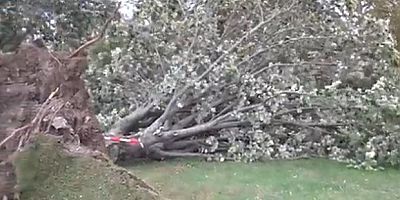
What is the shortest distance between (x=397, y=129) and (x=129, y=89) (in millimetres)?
3753

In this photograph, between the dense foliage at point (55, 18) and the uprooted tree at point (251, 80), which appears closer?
the uprooted tree at point (251, 80)

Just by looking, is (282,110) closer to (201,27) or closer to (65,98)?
(201,27)

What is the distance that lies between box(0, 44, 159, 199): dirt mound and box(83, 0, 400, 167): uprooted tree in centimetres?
347

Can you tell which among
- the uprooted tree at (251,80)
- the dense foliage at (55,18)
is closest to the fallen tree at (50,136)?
the uprooted tree at (251,80)

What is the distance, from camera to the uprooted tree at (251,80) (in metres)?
8.77

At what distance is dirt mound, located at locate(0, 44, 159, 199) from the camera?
4.41 metres

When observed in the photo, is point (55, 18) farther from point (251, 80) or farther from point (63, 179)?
point (63, 179)

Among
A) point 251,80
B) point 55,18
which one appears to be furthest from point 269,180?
point 55,18

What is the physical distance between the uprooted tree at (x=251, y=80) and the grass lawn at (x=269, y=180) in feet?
1.14

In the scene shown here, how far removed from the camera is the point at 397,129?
8492mm

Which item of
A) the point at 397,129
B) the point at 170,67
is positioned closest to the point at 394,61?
the point at 397,129

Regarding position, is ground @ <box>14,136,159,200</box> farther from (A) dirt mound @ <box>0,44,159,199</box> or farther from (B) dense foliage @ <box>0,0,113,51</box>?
(B) dense foliage @ <box>0,0,113,51</box>

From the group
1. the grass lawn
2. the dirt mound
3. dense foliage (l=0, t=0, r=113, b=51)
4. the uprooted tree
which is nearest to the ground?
the dirt mound

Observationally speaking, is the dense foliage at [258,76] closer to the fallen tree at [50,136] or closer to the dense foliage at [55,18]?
the fallen tree at [50,136]
